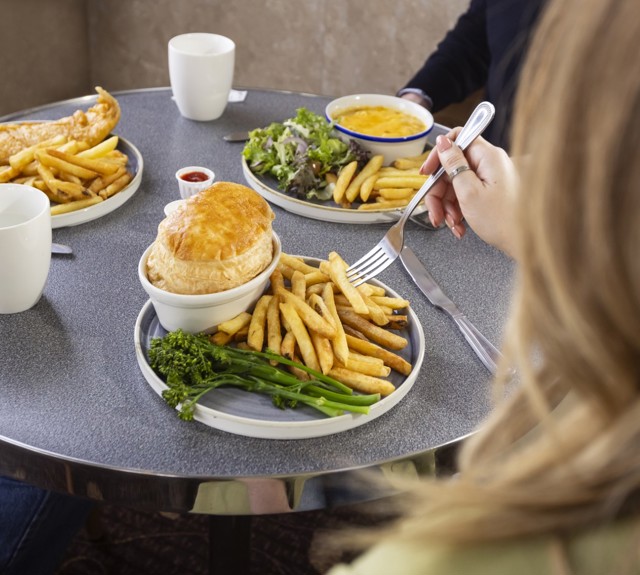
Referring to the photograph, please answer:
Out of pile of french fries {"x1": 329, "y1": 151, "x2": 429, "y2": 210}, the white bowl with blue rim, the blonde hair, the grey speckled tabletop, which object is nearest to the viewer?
the blonde hair

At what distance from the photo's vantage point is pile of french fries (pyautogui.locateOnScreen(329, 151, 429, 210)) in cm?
199

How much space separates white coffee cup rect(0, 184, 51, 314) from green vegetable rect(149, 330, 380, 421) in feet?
1.07

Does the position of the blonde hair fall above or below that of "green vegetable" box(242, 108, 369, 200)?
above

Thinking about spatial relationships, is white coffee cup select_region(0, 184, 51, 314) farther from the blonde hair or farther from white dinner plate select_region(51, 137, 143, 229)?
the blonde hair

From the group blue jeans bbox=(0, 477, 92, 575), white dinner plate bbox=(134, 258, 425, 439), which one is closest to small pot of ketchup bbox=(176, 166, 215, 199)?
white dinner plate bbox=(134, 258, 425, 439)

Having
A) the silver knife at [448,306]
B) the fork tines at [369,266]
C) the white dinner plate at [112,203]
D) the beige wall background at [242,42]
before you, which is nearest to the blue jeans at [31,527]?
the white dinner plate at [112,203]

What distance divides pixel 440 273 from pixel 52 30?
10.9 feet

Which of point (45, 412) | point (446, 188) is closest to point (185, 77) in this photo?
point (446, 188)

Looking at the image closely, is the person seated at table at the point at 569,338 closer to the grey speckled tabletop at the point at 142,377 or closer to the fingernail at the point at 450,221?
the grey speckled tabletop at the point at 142,377

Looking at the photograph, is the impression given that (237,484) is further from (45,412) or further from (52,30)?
(52,30)

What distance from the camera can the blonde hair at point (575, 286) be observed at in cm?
58

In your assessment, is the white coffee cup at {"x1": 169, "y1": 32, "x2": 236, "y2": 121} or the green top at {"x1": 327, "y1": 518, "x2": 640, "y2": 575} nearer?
the green top at {"x1": 327, "y1": 518, "x2": 640, "y2": 575}

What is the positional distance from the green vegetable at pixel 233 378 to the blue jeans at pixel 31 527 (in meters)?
0.47

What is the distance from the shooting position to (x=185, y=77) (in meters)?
2.32
